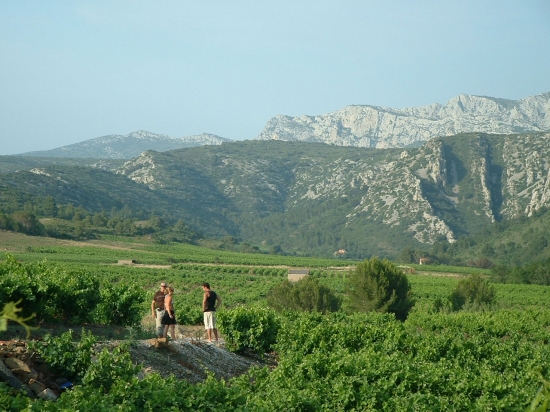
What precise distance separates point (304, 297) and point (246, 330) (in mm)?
21084

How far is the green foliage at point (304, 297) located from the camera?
1572 inches

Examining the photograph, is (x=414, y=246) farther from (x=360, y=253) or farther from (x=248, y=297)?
(x=248, y=297)

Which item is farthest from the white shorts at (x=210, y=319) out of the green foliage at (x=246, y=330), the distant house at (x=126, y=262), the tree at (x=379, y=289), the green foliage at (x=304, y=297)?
the distant house at (x=126, y=262)

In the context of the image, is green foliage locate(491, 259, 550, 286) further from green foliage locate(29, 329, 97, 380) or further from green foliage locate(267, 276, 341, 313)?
green foliage locate(29, 329, 97, 380)

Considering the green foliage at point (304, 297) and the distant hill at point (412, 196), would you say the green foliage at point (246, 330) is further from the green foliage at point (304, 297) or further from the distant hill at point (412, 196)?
the distant hill at point (412, 196)

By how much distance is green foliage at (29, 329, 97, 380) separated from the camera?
1066cm

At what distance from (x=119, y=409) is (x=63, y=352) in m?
3.72

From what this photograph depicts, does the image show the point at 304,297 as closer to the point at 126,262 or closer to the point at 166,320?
the point at 166,320

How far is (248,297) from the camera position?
5281 cm

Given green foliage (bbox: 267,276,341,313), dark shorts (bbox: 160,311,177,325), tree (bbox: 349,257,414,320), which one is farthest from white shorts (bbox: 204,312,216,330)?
tree (bbox: 349,257,414,320)

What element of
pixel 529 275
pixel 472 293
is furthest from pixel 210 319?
pixel 529 275

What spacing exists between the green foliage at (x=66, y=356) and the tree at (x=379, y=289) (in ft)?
99.7

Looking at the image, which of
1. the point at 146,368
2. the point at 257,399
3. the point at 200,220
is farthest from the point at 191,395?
the point at 200,220

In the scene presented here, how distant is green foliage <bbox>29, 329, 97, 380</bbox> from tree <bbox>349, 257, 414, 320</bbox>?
3039 cm
